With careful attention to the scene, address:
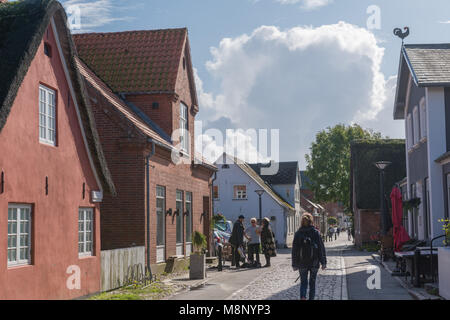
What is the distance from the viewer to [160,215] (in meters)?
19.9

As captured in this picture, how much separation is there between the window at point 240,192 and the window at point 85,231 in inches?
1405

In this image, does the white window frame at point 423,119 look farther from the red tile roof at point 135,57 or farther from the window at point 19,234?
the window at point 19,234

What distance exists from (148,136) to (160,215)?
3.24 metres

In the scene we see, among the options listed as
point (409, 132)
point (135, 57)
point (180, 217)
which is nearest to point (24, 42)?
point (135, 57)

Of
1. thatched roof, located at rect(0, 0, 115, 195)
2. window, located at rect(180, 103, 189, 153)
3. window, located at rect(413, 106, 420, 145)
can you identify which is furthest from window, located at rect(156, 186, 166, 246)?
window, located at rect(413, 106, 420, 145)

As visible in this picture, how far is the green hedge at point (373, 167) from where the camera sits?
129 ft

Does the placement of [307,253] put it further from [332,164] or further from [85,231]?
[332,164]

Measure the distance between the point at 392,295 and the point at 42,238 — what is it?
7.24 metres

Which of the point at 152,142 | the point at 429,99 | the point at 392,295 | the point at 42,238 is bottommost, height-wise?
the point at 392,295

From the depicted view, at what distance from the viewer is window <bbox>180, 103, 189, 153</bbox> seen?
23.0m

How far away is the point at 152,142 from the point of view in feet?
58.2

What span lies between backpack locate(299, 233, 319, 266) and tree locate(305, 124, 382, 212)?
52.4 m
